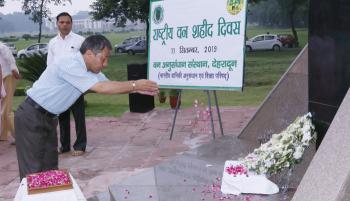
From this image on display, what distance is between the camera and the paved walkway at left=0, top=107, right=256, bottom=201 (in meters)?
5.22

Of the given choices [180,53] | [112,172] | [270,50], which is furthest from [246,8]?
[270,50]

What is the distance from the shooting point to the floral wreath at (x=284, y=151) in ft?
10.9

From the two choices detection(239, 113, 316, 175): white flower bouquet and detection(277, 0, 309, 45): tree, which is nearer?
detection(239, 113, 316, 175): white flower bouquet

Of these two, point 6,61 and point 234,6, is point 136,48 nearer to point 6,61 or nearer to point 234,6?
point 6,61

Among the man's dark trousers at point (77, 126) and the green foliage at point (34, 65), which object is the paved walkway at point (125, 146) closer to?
the man's dark trousers at point (77, 126)

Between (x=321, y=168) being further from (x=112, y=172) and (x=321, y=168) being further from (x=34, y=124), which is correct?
(x=112, y=172)

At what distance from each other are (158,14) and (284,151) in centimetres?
334

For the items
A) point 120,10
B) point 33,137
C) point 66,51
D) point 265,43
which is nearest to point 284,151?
point 33,137

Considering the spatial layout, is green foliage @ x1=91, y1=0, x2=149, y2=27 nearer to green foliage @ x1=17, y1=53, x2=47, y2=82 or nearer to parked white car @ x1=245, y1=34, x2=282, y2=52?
parked white car @ x1=245, y1=34, x2=282, y2=52

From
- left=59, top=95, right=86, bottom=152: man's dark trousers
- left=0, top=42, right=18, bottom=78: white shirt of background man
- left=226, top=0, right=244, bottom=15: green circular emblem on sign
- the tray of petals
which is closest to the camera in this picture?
the tray of petals

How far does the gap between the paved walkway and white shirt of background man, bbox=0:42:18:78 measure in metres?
0.99

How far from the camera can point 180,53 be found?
5.92m

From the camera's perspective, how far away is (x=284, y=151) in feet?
10.9

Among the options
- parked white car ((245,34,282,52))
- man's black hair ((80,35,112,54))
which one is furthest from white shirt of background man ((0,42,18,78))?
parked white car ((245,34,282,52))
